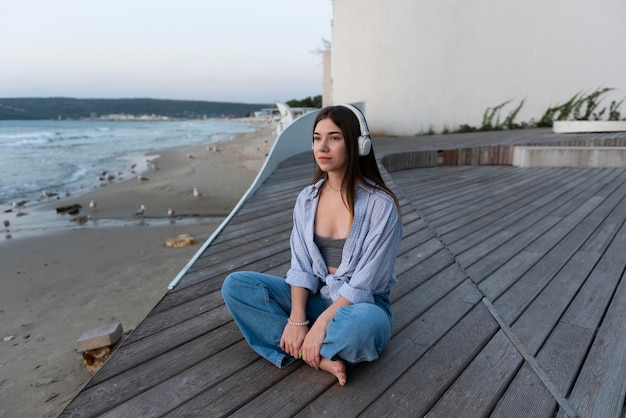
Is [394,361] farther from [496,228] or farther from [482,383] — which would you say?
[496,228]

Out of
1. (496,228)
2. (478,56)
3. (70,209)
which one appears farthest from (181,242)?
(478,56)

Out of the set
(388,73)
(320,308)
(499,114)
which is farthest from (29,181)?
(320,308)

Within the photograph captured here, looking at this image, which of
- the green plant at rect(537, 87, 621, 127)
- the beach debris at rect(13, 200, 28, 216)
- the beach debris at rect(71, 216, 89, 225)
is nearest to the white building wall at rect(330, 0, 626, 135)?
the green plant at rect(537, 87, 621, 127)

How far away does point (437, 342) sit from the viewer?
72.5 inches

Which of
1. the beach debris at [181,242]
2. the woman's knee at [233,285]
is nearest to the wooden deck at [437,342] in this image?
the woman's knee at [233,285]

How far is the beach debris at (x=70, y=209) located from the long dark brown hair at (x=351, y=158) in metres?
9.83

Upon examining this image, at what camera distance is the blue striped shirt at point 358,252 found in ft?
5.47

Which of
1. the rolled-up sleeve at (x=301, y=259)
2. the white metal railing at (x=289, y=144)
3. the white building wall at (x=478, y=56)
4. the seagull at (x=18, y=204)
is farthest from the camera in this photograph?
the white building wall at (x=478, y=56)

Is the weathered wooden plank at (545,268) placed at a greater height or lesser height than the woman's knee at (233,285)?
lesser

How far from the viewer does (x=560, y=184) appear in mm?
5633

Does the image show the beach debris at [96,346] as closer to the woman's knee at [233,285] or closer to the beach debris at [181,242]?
the woman's knee at [233,285]

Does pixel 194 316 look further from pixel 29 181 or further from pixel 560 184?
pixel 29 181

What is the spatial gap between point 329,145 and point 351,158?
0.11m

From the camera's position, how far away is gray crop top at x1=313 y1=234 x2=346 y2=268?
178 centimetres
